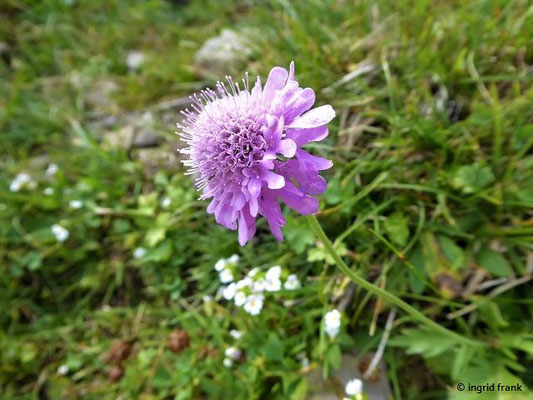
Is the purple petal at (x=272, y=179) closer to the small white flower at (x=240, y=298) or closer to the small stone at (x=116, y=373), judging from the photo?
the small white flower at (x=240, y=298)

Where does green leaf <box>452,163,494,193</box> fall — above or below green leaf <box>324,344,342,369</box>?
above

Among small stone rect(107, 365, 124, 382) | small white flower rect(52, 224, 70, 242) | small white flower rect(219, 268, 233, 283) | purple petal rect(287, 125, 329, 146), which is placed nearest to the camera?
purple petal rect(287, 125, 329, 146)

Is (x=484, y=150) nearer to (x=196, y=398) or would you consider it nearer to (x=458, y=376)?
(x=458, y=376)

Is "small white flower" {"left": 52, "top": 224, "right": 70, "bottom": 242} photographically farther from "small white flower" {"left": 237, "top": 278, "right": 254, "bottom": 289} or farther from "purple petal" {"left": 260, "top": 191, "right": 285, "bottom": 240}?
"purple petal" {"left": 260, "top": 191, "right": 285, "bottom": 240}

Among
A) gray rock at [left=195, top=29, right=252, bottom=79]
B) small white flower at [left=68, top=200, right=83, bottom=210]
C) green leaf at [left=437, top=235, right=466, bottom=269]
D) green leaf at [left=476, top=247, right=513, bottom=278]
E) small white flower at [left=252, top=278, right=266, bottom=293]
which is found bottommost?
green leaf at [left=476, top=247, right=513, bottom=278]

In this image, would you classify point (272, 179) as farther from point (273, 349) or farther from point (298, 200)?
point (273, 349)

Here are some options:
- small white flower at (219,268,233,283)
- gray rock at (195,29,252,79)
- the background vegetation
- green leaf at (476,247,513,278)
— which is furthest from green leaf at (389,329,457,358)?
gray rock at (195,29,252,79)

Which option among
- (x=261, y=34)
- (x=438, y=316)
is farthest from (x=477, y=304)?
(x=261, y=34)
